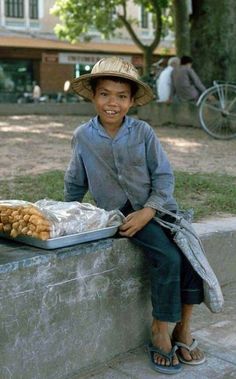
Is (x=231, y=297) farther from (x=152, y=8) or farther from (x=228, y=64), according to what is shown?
(x=152, y=8)

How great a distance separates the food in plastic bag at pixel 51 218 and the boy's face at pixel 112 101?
1.47 ft

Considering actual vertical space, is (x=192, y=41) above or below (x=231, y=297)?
above

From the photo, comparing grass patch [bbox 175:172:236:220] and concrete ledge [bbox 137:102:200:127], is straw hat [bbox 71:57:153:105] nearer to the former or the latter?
grass patch [bbox 175:172:236:220]

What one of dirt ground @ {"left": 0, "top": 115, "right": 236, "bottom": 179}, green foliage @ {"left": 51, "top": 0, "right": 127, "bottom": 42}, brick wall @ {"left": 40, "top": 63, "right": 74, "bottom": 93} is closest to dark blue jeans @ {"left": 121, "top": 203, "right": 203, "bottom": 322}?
dirt ground @ {"left": 0, "top": 115, "right": 236, "bottom": 179}

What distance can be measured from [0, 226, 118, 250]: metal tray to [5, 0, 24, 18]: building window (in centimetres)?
2983

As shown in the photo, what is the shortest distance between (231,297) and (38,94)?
969 inches

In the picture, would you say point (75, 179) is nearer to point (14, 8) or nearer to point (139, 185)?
point (139, 185)

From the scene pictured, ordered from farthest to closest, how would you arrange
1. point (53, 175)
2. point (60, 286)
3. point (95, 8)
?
point (95, 8), point (53, 175), point (60, 286)

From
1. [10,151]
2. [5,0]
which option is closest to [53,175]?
[10,151]

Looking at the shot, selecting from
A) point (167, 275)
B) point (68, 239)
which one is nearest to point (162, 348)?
point (167, 275)

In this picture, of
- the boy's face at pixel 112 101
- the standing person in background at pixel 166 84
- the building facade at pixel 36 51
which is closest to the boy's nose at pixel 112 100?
the boy's face at pixel 112 101

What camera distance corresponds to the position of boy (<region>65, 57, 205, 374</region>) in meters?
2.91

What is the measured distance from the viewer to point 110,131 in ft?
10.0

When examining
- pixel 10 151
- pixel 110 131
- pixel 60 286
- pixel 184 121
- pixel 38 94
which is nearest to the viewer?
pixel 60 286
